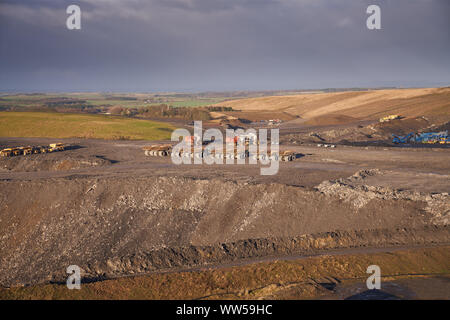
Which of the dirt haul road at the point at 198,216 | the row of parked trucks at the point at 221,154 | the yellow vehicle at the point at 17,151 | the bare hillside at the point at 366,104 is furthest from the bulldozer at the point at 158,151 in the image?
the bare hillside at the point at 366,104

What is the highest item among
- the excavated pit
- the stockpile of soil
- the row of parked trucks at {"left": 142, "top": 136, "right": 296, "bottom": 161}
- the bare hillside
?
the bare hillside

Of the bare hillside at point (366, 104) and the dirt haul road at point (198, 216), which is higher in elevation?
the bare hillside at point (366, 104)

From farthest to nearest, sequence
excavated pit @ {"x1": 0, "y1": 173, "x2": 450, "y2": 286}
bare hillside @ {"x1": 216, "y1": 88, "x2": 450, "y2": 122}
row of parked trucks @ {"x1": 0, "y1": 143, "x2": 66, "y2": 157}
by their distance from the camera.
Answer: bare hillside @ {"x1": 216, "y1": 88, "x2": 450, "y2": 122}
row of parked trucks @ {"x1": 0, "y1": 143, "x2": 66, "y2": 157}
excavated pit @ {"x1": 0, "y1": 173, "x2": 450, "y2": 286}

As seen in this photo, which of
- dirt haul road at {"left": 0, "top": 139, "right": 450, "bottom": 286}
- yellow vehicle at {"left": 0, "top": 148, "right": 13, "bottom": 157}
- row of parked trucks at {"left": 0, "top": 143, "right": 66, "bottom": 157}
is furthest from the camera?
row of parked trucks at {"left": 0, "top": 143, "right": 66, "bottom": 157}

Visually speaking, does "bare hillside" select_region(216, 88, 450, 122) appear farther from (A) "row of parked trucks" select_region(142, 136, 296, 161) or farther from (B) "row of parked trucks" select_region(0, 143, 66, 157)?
(B) "row of parked trucks" select_region(0, 143, 66, 157)

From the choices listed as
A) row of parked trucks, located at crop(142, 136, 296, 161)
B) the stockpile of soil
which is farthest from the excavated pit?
row of parked trucks, located at crop(142, 136, 296, 161)

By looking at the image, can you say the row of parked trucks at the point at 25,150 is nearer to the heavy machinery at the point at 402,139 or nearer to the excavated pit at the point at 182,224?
the excavated pit at the point at 182,224
